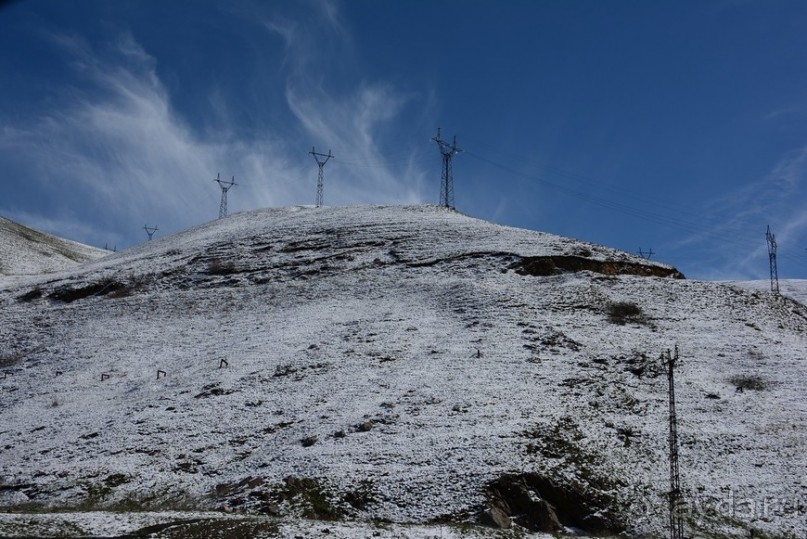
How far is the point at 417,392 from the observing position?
2484 centimetres

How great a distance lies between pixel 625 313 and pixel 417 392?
46.3ft

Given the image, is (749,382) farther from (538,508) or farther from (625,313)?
(538,508)

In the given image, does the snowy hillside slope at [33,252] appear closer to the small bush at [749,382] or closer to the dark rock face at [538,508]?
the dark rock face at [538,508]

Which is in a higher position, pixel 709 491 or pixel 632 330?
pixel 632 330

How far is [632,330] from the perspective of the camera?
104ft

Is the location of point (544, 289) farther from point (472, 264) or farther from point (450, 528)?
point (450, 528)

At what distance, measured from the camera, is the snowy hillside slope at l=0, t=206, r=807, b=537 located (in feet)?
60.5

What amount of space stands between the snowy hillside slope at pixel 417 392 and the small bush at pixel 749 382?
0.29 ft

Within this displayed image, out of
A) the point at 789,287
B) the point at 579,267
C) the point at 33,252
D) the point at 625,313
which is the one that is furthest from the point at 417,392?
the point at 33,252

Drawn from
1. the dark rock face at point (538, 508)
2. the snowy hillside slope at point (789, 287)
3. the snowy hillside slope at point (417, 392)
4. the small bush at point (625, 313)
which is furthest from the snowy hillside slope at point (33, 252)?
the snowy hillside slope at point (789, 287)

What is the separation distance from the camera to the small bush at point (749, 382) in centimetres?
2520

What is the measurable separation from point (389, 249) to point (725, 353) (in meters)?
25.2

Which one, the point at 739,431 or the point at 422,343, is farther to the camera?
the point at 422,343

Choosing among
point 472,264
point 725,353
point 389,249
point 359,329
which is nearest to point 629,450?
point 725,353
